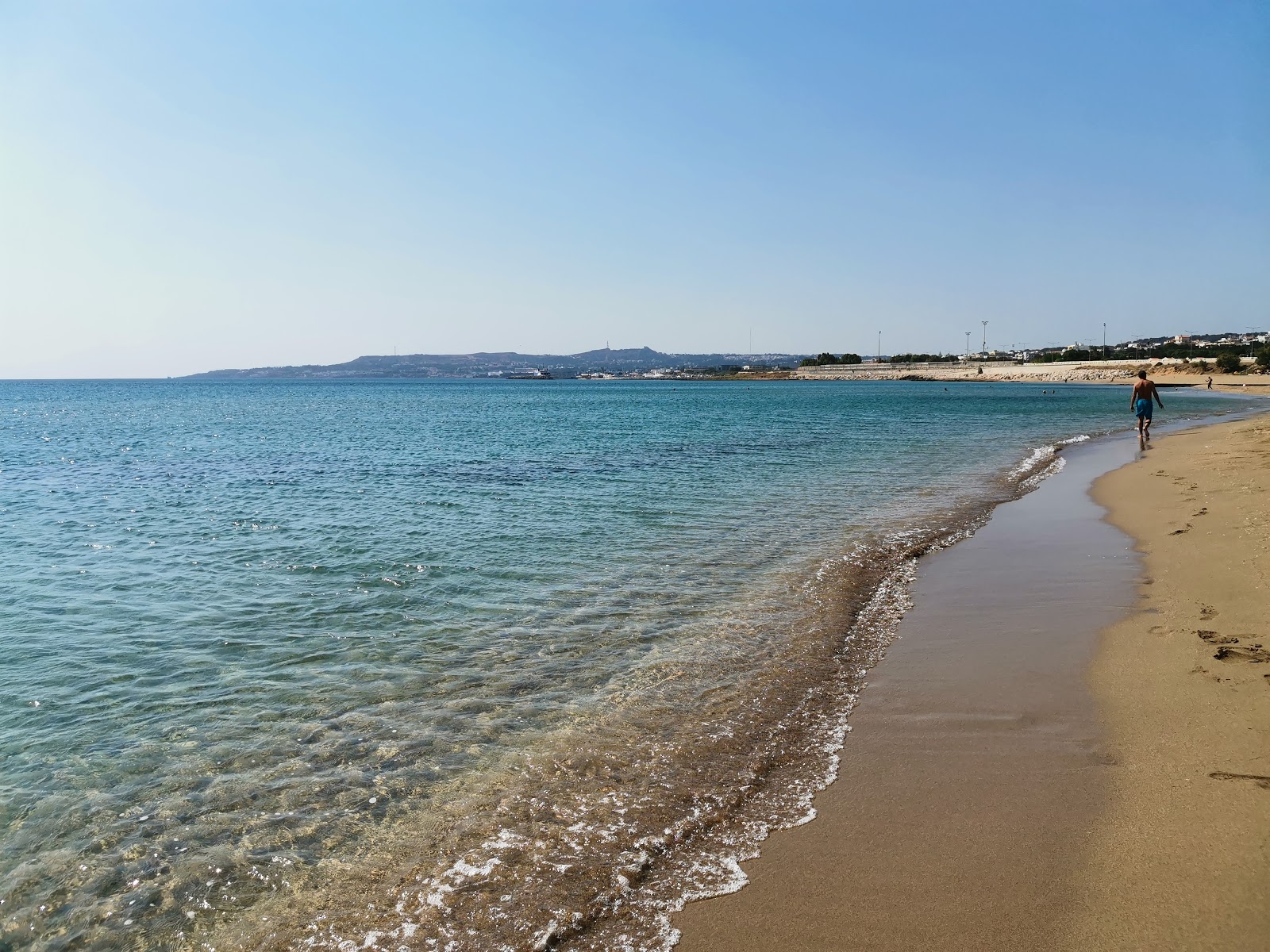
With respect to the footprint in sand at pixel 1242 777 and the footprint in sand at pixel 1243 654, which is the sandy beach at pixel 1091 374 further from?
the footprint in sand at pixel 1242 777

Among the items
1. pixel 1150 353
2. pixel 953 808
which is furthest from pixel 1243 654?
pixel 1150 353

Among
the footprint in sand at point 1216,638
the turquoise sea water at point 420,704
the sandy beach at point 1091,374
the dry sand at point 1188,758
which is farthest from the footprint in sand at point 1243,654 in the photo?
the sandy beach at point 1091,374

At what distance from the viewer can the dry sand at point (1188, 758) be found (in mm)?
3662

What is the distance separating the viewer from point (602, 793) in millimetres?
5258

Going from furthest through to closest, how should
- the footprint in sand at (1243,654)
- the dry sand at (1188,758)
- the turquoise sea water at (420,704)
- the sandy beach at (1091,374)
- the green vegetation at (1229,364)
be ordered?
the green vegetation at (1229,364) < the sandy beach at (1091,374) < the footprint in sand at (1243,654) < the turquoise sea water at (420,704) < the dry sand at (1188,758)

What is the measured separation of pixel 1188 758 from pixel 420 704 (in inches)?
232

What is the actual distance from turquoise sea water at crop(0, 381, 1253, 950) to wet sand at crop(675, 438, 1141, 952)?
31 cm

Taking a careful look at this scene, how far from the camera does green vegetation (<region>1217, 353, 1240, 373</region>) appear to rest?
105 m

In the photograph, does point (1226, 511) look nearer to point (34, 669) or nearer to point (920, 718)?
point (920, 718)

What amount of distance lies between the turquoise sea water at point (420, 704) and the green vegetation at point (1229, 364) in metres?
114

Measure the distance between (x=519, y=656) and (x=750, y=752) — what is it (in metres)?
2.97

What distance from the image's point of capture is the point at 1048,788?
4.95m

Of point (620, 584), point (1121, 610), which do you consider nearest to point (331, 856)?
point (620, 584)

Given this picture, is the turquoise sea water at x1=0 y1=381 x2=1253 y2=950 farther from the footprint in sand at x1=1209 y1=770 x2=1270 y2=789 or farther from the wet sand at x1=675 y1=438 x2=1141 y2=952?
the footprint in sand at x1=1209 y1=770 x2=1270 y2=789
